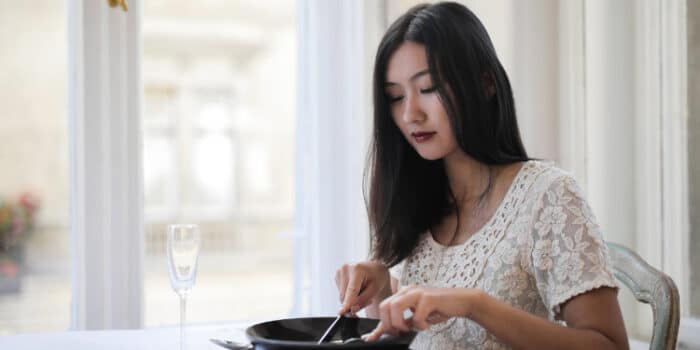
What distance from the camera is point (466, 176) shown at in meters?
1.47

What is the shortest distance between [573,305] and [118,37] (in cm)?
172

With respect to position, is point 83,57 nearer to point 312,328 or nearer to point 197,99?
point 312,328

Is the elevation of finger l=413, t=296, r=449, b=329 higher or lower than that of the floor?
higher

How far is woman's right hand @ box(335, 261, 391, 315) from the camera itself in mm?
1311

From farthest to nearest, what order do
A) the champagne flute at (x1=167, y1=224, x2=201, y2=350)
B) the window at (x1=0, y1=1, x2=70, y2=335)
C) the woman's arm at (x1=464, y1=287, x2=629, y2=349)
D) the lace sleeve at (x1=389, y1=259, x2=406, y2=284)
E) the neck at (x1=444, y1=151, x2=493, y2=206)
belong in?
the window at (x1=0, y1=1, x2=70, y2=335), the lace sleeve at (x1=389, y1=259, x2=406, y2=284), the neck at (x1=444, y1=151, x2=493, y2=206), the champagne flute at (x1=167, y1=224, x2=201, y2=350), the woman's arm at (x1=464, y1=287, x2=629, y2=349)

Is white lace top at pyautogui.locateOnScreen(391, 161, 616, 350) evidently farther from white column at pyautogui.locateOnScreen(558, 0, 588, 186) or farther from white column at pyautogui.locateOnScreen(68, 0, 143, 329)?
white column at pyautogui.locateOnScreen(68, 0, 143, 329)

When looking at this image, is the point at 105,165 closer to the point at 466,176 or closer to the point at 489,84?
the point at 466,176

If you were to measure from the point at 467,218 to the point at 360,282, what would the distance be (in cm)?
25

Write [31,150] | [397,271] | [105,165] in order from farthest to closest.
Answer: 1. [31,150]
2. [105,165]
3. [397,271]

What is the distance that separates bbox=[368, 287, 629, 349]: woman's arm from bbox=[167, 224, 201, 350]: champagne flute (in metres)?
0.42

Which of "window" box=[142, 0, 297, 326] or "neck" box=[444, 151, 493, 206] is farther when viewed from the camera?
"window" box=[142, 0, 297, 326]

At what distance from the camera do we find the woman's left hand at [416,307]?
3.02 ft

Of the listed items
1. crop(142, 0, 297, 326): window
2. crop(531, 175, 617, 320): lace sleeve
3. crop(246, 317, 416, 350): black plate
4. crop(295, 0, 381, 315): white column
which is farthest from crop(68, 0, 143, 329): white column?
crop(142, 0, 297, 326): window

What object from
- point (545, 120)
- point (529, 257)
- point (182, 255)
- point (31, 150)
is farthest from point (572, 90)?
point (31, 150)
